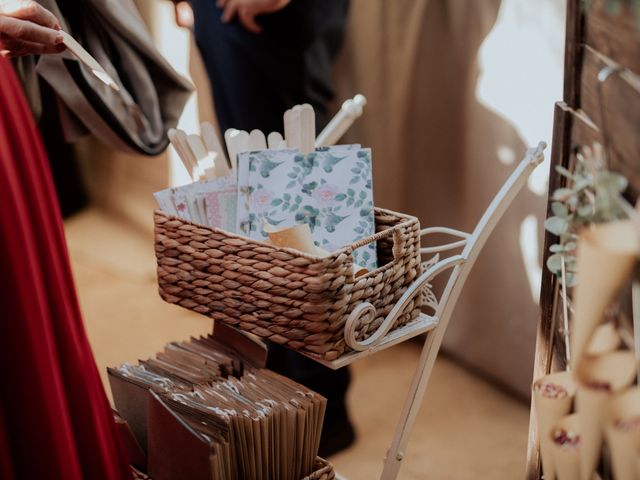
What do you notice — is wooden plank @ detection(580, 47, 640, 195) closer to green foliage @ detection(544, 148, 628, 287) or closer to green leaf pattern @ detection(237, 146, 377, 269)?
green foliage @ detection(544, 148, 628, 287)

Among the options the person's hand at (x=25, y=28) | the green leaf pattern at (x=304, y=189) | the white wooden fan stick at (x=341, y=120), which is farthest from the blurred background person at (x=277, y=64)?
the person's hand at (x=25, y=28)

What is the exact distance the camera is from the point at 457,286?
125cm

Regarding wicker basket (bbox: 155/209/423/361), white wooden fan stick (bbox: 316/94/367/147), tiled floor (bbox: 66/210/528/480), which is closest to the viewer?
wicker basket (bbox: 155/209/423/361)

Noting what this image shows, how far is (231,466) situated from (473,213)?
1.07 meters

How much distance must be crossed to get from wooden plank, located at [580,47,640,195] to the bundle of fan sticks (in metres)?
0.57

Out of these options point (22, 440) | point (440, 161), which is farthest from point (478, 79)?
point (22, 440)

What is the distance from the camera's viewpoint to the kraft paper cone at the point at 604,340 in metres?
0.83

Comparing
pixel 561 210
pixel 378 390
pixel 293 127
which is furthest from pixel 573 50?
pixel 378 390

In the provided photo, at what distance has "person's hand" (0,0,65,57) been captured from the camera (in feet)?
3.61

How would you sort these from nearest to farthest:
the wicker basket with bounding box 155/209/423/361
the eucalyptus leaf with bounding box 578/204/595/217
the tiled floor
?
the eucalyptus leaf with bounding box 578/204/595/217
the wicker basket with bounding box 155/209/423/361
the tiled floor

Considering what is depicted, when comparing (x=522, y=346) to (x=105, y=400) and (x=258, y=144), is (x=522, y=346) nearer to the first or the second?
(x=258, y=144)

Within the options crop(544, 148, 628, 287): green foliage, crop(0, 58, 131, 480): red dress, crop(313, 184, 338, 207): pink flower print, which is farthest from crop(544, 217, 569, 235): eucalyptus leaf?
crop(0, 58, 131, 480): red dress

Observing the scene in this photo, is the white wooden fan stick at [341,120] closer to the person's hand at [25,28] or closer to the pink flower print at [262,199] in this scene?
the pink flower print at [262,199]

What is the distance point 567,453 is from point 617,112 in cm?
37
